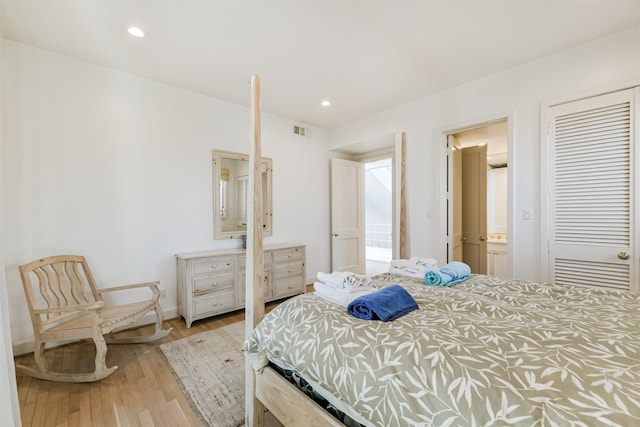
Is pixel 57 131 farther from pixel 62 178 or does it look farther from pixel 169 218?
pixel 169 218

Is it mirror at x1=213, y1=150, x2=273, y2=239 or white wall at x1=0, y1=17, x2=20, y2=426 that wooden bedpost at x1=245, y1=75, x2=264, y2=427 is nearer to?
white wall at x1=0, y1=17, x2=20, y2=426

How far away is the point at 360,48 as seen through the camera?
2.34 meters

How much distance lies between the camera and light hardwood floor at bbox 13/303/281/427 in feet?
5.24

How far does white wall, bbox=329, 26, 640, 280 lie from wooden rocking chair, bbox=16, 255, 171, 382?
10.2 feet

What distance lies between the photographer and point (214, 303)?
300 centimetres

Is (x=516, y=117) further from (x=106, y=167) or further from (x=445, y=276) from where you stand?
(x=106, y=167)

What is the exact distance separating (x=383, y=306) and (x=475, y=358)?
42cm

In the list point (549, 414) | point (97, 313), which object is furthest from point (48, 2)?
point (549, 414)

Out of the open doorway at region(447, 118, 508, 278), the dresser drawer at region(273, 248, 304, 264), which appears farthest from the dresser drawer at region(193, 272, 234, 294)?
the open doorway at region(447, 118, 508, 278)

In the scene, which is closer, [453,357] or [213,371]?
[453,357]

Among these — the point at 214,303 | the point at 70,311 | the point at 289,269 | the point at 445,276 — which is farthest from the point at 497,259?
the point at 70,311

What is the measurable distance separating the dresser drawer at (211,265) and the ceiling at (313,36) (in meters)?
1.95

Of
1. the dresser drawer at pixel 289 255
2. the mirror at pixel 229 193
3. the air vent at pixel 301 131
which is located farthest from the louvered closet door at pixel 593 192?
the mirror at pixel 229 193

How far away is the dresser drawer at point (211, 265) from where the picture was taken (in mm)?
2881
